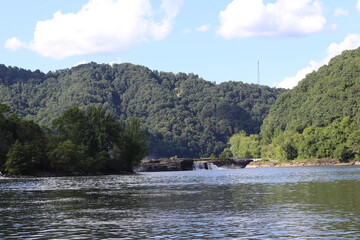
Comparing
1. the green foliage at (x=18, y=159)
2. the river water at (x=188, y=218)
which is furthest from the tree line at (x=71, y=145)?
the river water at (x=188, y=218)

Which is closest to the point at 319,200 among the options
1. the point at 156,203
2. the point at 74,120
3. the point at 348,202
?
the point at 348,202

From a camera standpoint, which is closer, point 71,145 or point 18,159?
point 18,159

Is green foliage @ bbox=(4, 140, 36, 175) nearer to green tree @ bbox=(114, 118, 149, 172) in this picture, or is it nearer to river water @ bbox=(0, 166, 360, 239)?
green tree @ bbox=(114, 118, 149, 172)

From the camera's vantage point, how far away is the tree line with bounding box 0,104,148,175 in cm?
13800

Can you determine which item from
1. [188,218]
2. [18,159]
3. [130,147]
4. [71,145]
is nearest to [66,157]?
[71,145]

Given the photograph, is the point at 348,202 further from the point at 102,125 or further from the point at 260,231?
the point at 102,125

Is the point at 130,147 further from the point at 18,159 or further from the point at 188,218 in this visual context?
the point at 188,218

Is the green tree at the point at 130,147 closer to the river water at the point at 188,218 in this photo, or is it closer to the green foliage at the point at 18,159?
the green foliage at the point at 18,159

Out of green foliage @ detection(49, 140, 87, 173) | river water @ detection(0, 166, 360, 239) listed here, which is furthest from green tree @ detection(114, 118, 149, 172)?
river water @ detection(0, 166, 360, 239)

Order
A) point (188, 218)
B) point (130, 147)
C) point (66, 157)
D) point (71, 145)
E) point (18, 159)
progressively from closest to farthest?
point (188, 218), point (18, 159), point (66, 157), point (71, 145), point (130, 147)

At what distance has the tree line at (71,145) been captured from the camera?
138 meters

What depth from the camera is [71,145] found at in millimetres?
146875

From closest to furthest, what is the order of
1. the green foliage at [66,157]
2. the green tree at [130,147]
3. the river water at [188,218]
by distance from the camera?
the river water at [188,218] → the green foliage at [66,157] → the green tree at [130,147]

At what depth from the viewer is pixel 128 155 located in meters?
172
